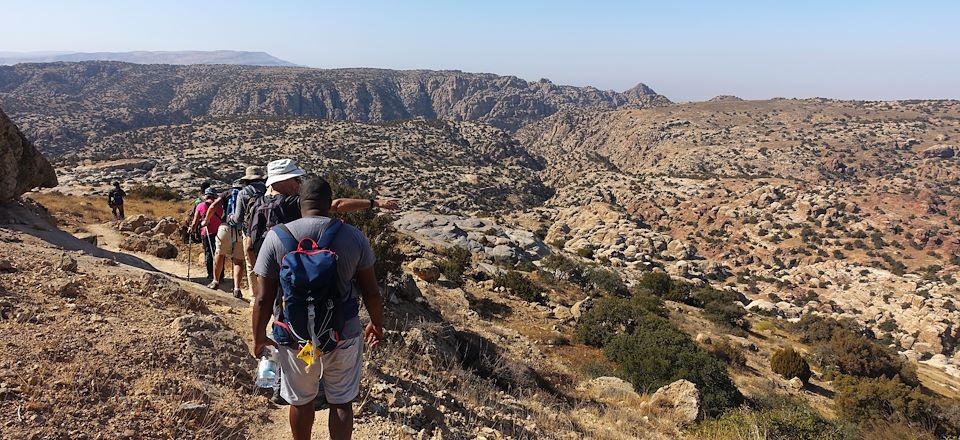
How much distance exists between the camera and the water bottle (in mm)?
2982

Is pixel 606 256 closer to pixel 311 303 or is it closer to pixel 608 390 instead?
pixel 608 390

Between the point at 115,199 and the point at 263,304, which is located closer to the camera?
the point at 263,304

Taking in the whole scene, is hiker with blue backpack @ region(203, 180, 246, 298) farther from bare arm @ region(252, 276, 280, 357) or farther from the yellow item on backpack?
the yellow item on backpack

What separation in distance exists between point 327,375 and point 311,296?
2.14ft

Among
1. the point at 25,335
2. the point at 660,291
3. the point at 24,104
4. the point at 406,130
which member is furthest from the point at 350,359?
the point at 24,104

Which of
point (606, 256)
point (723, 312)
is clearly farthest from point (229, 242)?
point (606, 256)

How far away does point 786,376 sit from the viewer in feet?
43.4

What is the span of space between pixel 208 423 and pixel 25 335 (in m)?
1.90

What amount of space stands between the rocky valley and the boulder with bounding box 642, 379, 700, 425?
1.6 inches

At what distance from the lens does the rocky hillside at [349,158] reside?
1832 inches

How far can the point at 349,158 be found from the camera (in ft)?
213

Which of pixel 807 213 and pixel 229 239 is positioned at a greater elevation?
pixel 229 239

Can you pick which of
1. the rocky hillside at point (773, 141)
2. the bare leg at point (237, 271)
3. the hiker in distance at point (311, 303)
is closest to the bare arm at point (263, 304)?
the hiker in distance at point (311, 303)

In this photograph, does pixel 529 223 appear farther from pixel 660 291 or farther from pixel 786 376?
pixel 786 376
